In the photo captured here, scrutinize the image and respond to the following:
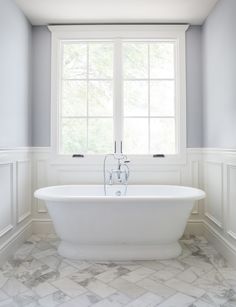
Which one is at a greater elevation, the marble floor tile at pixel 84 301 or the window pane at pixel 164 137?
the window pane at pixel 164 137

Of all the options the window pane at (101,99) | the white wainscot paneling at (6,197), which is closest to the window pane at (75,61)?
the window pane at (101,99)

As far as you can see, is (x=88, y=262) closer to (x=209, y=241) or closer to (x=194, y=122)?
(x=209, y=241)

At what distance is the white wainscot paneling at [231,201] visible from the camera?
2375 millimetres

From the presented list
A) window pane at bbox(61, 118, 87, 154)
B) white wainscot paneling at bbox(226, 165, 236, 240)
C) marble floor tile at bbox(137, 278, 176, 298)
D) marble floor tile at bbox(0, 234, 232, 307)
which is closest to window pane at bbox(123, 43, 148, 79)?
window pane at bbox(61, 118, 87, 154)

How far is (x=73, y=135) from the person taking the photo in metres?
3.33

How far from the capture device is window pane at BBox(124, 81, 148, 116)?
3.31m

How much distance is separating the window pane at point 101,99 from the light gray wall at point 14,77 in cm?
75

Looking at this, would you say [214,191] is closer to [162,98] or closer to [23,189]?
[162,98]

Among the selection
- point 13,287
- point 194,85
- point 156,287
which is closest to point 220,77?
point 194,85

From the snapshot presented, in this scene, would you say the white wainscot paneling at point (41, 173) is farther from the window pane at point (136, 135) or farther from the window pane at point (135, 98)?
the window pane at point (135, 98)

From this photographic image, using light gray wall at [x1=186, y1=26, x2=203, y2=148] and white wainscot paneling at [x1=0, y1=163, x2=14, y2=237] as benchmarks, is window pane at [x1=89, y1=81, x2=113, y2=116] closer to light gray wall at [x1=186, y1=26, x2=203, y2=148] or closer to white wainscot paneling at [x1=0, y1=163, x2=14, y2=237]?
light gray wall at [x1=186, y1=26, x2=203, y2=148]

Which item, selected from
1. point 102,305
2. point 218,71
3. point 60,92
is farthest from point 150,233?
point 60,92

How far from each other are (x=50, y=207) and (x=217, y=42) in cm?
233

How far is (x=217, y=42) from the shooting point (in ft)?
9.00
